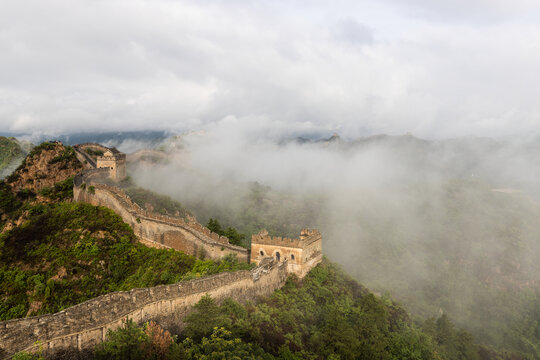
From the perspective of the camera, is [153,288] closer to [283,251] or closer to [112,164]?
[283,251]

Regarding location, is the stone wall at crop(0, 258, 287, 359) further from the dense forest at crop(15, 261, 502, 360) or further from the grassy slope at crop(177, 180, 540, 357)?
the grassy slope at crop(177, 180, 540, 357)

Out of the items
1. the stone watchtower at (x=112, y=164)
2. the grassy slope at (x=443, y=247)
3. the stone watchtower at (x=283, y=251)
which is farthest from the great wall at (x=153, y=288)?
the grassy slope at (x=443, y=247)

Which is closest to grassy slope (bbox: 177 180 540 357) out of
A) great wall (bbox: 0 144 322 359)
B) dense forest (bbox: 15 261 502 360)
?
great wall (bbox: 0 144 322 359)

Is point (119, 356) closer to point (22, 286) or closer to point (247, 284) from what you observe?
point (247, 284)

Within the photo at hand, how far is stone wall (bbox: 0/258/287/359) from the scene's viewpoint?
468 inches

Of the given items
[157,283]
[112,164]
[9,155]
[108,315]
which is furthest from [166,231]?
[9,155]

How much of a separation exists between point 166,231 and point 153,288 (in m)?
18.0

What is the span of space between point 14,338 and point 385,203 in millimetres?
177442

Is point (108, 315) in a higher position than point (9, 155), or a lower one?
lower

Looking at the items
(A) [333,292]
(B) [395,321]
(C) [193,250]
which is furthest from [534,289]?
(C) [193,250]

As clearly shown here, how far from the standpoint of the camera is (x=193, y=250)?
33.3m

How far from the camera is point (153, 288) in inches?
681

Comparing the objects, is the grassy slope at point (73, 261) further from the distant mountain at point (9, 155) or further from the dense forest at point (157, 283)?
the distant mountain at point (9, 155)

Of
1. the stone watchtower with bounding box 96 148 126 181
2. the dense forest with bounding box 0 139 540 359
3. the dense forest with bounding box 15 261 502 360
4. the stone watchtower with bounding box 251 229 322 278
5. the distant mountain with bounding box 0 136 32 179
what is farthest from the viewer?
the distant mountain with bounding box 0 136 32 179
